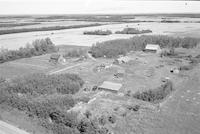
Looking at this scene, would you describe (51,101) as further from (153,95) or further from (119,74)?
(119,74)

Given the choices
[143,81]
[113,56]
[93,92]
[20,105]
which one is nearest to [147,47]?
[113,56]

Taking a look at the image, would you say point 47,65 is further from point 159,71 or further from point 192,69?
point 192,69

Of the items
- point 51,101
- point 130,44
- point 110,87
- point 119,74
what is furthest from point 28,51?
point 51,101

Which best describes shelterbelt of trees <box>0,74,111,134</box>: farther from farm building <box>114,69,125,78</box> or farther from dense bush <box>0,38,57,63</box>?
dense bush <box>0,38,57,63</box>

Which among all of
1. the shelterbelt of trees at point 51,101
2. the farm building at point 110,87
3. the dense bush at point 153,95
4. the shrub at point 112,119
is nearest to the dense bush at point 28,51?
the shelterbelt of trees at point 51,101

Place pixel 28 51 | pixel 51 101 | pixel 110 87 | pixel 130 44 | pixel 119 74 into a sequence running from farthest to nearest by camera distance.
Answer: pixel 130 44, pixel 28 51, pixel 119 74, pixel 110 87, pixel 51 101

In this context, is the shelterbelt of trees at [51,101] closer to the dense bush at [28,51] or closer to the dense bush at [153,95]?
the dense bush at [153,95]
